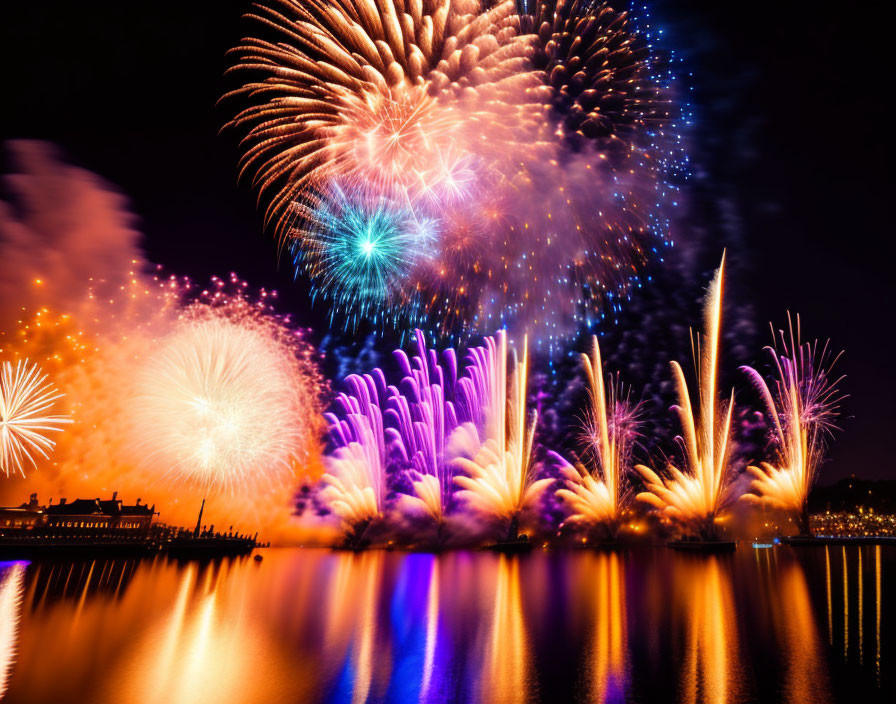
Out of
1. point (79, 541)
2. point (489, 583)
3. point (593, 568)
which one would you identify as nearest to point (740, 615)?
point (489, 583)

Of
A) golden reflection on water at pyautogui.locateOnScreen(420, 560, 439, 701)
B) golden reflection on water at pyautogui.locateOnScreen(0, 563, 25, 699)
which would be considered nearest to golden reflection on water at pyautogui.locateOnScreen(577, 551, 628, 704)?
golden reflection on water at pyautogui.locateOnScreen(420, 560, 439, 701)

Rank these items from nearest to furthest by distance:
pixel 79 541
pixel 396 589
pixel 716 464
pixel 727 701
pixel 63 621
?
→ pixel 727 701 → pixel 63 621 → pixel 396 589 → pixel 716 464 → pixel 79 541

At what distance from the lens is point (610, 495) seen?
5141 centimetres

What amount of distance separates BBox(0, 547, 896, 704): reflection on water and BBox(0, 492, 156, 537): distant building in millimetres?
23998

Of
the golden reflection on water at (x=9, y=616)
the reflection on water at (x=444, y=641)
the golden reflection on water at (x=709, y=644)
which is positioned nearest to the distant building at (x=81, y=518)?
the golden reflection on water at (x=9, y=616)

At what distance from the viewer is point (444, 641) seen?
1545 cm

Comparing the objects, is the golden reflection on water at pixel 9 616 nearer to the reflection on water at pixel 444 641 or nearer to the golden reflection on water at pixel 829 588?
the reflection on water at pixel 444 641

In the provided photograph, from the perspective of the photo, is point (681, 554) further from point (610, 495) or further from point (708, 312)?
point (708, 312)

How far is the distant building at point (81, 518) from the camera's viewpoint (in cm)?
4884

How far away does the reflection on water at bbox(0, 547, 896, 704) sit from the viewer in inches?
442

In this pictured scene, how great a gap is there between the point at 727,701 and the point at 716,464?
36487mm

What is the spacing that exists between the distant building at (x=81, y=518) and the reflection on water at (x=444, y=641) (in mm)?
23998

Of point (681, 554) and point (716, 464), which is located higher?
point (716, 464)

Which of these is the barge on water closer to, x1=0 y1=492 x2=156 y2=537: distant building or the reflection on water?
x1=0 y1=492 x2=156 y2=537: distant building
